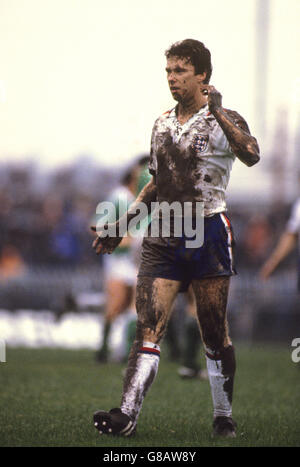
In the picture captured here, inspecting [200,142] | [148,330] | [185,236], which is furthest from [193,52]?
[148,330]

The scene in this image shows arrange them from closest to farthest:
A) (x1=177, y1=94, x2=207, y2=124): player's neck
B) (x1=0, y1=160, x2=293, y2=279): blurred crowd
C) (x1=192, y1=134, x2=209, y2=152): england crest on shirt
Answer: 1. (x1=192, y1=134, x2=209, y2=152): england crest on shirt
2. (x1=177, y1=94, x2=207, y2=124): player's neck
3. (x1=0, y1=160, x2=293, y2=279): blurred crowd

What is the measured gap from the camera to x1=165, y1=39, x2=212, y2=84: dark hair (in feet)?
18.3

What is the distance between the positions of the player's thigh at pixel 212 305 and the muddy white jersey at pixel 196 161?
42 centimetres

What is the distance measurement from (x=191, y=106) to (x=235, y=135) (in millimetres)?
495

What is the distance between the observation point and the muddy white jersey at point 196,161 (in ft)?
18.2

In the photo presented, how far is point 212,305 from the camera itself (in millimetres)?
5574

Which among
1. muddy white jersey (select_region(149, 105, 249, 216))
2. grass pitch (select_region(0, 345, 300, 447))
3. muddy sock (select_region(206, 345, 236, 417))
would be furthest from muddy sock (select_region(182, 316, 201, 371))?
muddy white jersey (select_region(149, 105, 249, 216))

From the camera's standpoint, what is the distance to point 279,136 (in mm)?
26844

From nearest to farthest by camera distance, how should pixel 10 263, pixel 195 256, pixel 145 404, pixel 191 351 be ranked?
pixel 195 256
pixel 145 404
pixel 191 351
pixel 10 263

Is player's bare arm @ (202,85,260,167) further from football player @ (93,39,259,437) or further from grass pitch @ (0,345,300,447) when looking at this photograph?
grass pitch @ (0,345,300,447)

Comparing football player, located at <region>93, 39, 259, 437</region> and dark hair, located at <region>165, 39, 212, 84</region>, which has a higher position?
dark hair, located at <region>165, 39, 212, 84</region>

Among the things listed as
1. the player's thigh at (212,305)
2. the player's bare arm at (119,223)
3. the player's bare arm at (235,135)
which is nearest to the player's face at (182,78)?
the player's bare arm at (235,135)

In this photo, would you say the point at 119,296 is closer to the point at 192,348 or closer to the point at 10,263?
the point at 192,348
